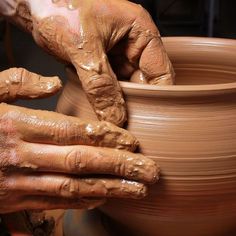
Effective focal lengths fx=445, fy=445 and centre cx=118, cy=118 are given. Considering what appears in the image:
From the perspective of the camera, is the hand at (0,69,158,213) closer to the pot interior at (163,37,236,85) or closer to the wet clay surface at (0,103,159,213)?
the wet clay surface at (0,103,159,213)

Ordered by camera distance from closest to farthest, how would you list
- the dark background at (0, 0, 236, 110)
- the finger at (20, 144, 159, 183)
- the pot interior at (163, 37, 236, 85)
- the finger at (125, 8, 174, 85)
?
1. the finger at (20, 144, 159, 183)
2. the finger at (125, 8, 174, 85)
3. the pot interior at (163, 37, 236, 85)
4. the dark background at (0, 0, 236, 110)

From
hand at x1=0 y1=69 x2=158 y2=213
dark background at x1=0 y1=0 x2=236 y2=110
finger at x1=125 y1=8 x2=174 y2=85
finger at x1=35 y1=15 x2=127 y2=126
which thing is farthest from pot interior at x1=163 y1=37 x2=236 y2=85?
dark background at x1=0 y1=0 x2=236 y2=110

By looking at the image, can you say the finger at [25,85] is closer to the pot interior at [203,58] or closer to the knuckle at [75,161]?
the knuckle at [75,161]

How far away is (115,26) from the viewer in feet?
3.04

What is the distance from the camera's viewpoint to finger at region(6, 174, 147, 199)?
29.1 inches

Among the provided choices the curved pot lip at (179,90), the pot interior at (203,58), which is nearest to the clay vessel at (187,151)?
the curved pot lip at (179,90)

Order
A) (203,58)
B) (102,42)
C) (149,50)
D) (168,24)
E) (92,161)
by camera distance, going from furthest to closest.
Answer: (168,24) < (203,58) < (149,50) < (102,42) < (92,161)

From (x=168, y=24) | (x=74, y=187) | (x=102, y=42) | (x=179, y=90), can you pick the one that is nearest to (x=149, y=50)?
(x=102, y=42)

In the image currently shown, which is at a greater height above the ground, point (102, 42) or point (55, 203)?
point (102, 42)

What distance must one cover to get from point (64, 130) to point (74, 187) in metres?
0.10

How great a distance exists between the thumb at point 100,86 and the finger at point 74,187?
0.11m

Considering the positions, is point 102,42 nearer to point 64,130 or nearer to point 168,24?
point 64,130

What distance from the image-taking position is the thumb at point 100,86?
778 millimetres

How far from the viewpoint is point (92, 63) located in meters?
0.81
